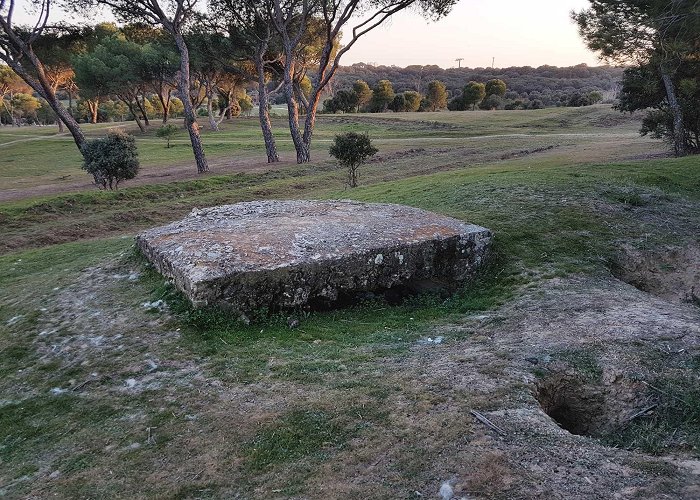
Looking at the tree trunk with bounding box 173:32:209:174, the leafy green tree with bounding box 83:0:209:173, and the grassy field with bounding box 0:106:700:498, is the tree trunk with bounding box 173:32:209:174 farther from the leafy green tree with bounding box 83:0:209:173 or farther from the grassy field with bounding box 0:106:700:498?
the grassy field with bounding box 0:106:700:498

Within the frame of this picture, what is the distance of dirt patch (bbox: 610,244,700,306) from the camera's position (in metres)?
8.55

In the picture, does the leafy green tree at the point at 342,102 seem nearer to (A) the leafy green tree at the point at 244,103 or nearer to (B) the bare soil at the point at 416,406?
(A) the leafy green tree at the point at 244,103

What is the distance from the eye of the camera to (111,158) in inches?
819

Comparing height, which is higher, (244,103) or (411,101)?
(244,103)

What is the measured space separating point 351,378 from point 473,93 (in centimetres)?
7190

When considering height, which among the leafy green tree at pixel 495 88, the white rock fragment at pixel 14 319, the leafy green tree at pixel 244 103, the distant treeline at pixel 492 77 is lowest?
the white rock fragment at pixel 14 319

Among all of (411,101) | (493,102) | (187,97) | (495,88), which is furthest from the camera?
(495,88)

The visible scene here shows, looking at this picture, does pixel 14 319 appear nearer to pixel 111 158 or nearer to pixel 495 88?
pixel 111 158

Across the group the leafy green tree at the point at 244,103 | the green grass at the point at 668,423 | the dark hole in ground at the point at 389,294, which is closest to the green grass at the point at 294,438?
the green grass at the point at 668,423

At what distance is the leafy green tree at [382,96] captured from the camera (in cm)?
6975

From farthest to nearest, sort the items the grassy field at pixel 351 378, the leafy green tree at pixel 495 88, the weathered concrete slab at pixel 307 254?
the leafy green tree at pixel 495 88
the weathered concrete slab at pixel 307 254
the grassy field at pixel 351 378

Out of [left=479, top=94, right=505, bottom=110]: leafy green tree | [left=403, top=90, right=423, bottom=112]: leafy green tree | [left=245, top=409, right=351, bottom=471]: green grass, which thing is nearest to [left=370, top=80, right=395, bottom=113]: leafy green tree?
[left=403, top=90, right=423, bottom=112]: leafy green tree

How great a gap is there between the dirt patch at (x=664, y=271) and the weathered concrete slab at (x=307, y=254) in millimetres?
2471

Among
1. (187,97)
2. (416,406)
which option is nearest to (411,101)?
(187,97)
